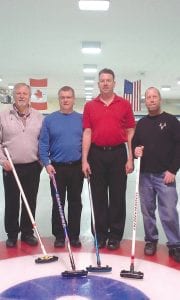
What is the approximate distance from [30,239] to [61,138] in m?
1.14

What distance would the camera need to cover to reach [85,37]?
7922 millimetres

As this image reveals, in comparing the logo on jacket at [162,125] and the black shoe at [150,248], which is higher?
the logo on jacket at [162,125]

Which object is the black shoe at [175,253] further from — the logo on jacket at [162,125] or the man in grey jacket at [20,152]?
the man in grey jacket at [20,152]

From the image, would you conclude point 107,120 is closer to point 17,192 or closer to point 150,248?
point 17,192

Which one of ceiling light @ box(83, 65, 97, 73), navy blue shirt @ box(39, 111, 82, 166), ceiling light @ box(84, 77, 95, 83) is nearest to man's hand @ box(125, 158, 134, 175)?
navy blue shirt @ box(39, 111, 82, 166)

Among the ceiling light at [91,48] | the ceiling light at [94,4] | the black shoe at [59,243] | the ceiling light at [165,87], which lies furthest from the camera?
the ceiling light at [165,87]

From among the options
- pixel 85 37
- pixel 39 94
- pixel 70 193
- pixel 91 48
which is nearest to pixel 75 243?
pixel 70 193

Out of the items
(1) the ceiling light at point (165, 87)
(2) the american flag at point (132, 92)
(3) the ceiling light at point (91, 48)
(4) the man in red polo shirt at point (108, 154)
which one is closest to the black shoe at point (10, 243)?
Answer: (4) the man in red polo shirt at point (108, 154)

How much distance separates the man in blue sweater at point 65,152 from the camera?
3840 mm

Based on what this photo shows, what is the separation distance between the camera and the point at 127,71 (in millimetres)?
12273

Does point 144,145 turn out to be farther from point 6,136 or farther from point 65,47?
point 65,47

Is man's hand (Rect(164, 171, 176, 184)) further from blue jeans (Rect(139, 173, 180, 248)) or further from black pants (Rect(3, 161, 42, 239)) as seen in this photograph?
black pants (Rect(3, 161, 42, 239))

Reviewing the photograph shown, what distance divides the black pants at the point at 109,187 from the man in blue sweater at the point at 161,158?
24 centimetres

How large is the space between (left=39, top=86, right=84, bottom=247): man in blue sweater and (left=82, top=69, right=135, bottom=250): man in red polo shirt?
0.11 meters
